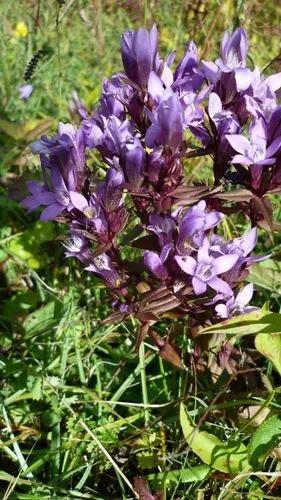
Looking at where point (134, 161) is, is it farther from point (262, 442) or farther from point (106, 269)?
point (262, 442)

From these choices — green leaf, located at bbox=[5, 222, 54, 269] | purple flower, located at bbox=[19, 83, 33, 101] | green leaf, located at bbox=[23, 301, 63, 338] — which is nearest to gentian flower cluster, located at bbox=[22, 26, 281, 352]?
green leaf, located at bbox=[23, 301, 63, 338]

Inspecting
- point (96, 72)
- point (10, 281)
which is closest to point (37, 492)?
point (10, 281)

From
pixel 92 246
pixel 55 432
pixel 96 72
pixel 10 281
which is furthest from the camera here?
pixel 96 72

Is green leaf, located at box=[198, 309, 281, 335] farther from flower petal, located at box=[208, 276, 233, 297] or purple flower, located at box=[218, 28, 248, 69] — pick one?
purple flower, located at box=[218, 28, 248, 69]

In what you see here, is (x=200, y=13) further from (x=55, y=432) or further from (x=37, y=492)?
(x=37, y=492)

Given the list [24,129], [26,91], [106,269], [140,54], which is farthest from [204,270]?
[26,91]

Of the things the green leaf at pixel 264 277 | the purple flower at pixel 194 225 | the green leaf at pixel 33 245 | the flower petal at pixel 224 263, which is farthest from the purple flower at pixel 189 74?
the green leaf at pixel 33 245
